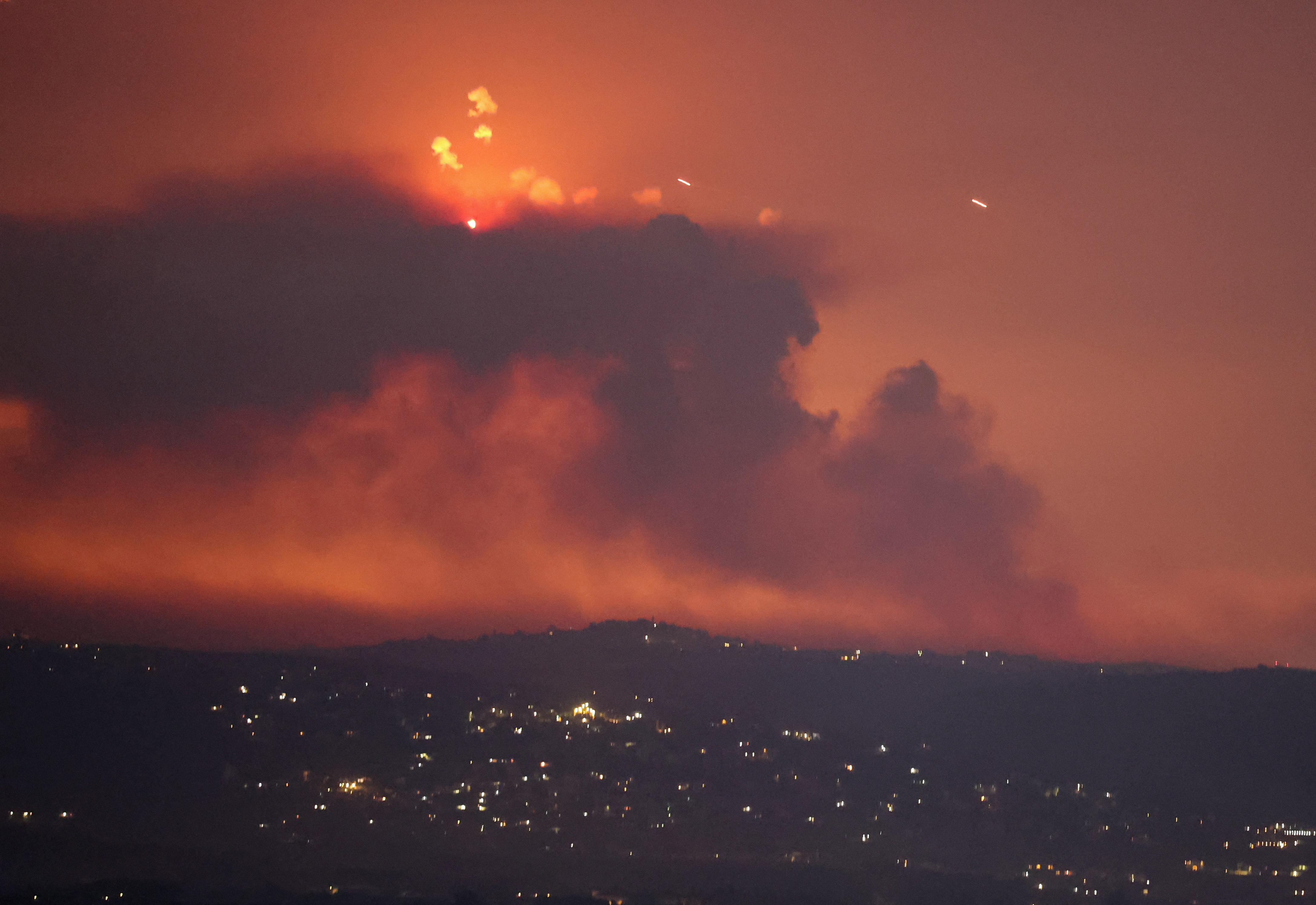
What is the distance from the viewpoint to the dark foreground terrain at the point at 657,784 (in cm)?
10788

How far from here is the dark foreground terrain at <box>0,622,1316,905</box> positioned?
108 metres

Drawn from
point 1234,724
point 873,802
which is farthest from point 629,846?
point 1234,724

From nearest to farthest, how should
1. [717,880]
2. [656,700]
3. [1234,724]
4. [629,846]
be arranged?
[717,880], [629,846], [1234,724], [656,700]

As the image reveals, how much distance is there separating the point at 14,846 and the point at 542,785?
49775 millimetres

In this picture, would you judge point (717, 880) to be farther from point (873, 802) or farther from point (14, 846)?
point (14, 846)

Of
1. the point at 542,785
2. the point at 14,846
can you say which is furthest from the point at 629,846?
the point at 14,846

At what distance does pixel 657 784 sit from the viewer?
464 ft

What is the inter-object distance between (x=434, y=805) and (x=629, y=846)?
20.1 m

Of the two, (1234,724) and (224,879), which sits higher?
(1234,724)

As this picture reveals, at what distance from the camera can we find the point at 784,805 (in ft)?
459

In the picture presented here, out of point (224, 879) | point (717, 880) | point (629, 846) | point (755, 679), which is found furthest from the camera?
point (755, 679)

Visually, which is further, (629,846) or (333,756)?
(333,756)

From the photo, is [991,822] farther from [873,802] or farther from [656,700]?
[656,700]

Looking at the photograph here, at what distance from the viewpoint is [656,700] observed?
158 m
